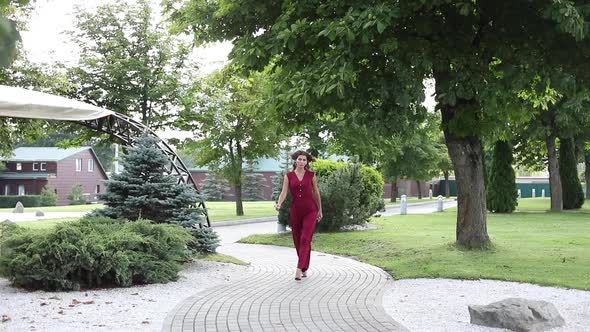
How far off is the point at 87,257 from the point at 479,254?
22.9ft

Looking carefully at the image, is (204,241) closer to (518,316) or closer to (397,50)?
(397,50)

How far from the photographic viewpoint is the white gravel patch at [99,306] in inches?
229

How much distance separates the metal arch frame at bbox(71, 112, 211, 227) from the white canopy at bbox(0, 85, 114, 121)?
191cm

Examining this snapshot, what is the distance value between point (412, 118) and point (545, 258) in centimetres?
375

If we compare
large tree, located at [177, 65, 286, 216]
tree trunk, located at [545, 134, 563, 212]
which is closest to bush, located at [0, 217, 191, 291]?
large tree, located at [177, 65, 286, 216]

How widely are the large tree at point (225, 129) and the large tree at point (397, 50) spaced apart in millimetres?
14528

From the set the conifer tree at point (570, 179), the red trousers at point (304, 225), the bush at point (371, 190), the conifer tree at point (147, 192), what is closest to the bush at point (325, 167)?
the bush at point (371, 190)

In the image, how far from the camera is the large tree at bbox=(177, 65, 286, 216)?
2500cm

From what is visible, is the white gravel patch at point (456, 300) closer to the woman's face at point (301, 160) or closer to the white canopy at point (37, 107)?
the woman's face at point (301, 160)

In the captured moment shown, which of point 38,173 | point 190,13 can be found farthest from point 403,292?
point 38,173

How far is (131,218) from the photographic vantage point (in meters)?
10.2

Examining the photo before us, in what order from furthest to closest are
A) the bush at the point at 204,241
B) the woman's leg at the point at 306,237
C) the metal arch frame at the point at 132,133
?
the metal arch frame at the point at 132,133, the bush at the point at 204,241, the woman's leg at the point at 306,237

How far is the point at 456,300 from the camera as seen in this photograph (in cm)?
724

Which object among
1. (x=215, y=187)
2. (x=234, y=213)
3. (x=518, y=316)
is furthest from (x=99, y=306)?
(x=215, y=187)
